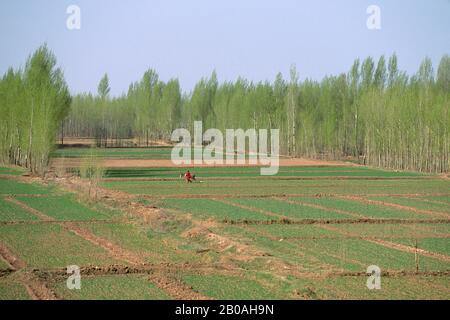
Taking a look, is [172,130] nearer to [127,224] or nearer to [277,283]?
[127,224]

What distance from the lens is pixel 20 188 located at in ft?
70.0

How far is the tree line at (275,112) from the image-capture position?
98.7ft

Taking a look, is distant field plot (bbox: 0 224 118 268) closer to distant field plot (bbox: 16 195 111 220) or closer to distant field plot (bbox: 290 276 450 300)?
distant field plot (bbox: 16 195 111 220)

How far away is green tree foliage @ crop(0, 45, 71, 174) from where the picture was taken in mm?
27609

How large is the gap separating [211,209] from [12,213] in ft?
16.2

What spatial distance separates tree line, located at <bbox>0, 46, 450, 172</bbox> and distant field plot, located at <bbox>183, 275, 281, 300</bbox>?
19.7 meters

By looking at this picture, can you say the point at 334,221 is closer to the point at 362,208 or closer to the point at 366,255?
the point at 362,208

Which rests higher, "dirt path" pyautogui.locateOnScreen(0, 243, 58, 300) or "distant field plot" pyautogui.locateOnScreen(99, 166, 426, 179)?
"distant field plot" pyautogui.locateOnScreen(99, 166, 426, 179)

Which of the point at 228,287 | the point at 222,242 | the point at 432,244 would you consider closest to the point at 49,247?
the point at 222,242

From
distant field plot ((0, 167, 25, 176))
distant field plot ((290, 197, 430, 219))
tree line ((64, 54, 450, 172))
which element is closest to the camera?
distant field plot ((290, 197, 430, 219))

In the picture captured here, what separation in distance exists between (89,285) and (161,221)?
5619 mm

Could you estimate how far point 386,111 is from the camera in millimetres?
38312

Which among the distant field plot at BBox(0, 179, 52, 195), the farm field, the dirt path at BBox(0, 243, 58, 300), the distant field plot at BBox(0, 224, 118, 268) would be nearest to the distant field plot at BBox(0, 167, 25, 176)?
the distant field plot at BBox(0, 179, 52, 195)
